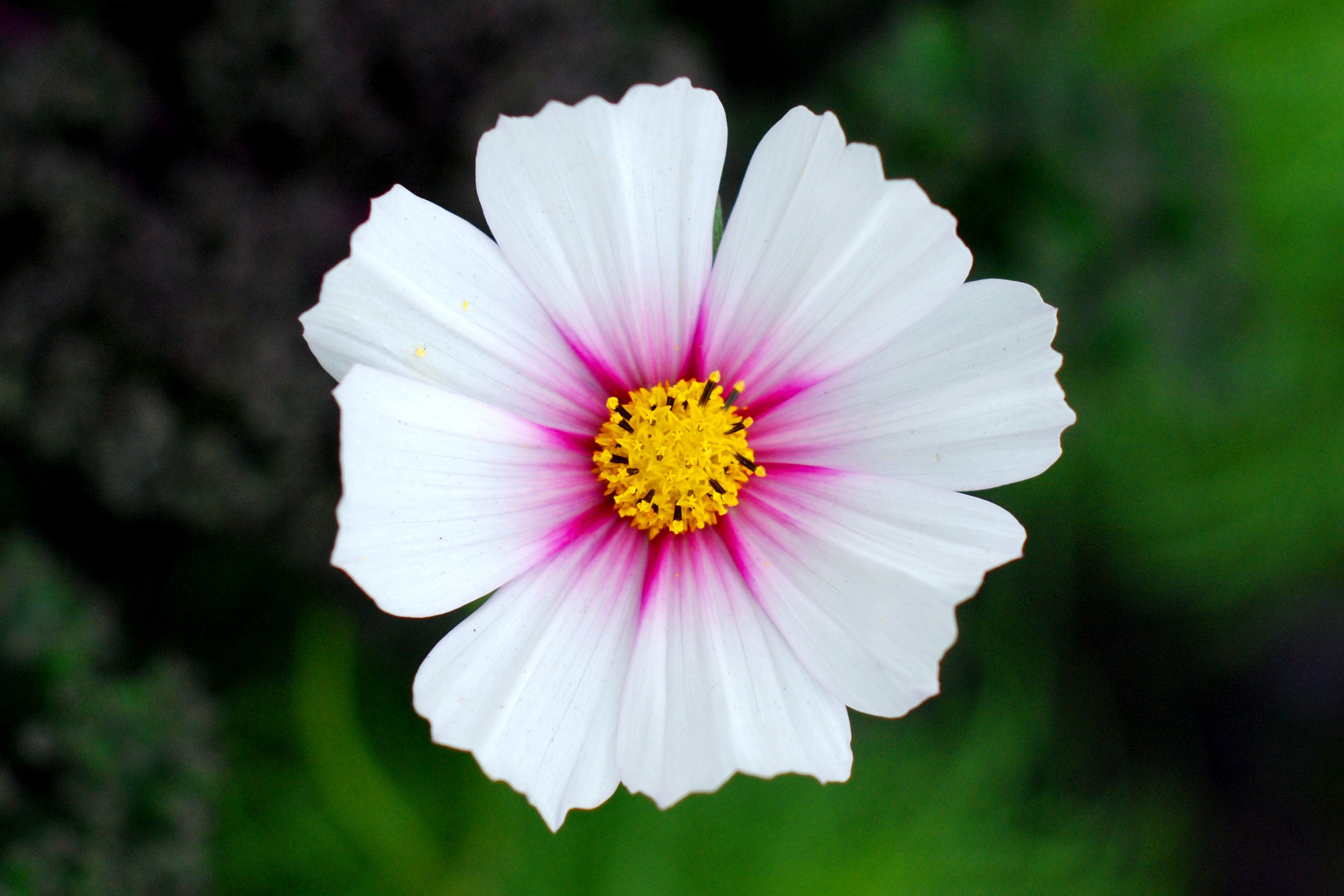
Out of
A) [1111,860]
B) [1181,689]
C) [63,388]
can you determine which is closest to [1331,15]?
[1181,689]

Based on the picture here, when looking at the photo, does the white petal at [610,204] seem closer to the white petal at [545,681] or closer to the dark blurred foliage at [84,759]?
the white petal at [545,681]

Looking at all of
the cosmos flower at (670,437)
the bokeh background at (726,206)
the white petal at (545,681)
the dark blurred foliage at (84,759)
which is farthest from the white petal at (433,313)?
the dark blurred foliage at (84,759)

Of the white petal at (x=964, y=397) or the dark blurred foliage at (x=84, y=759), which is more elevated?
the white petal at (x=964, y=397)

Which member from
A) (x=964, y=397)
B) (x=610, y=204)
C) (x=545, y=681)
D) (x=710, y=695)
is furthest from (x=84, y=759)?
(x=964, y=397)

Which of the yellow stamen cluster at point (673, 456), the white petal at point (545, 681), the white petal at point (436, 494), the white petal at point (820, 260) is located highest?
the white petal at point (820, 260)

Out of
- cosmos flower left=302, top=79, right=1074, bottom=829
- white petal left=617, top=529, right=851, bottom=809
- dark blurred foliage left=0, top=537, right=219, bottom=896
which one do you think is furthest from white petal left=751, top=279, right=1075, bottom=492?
dark blurred foliage left=0, top=537, right=219, bottom=896

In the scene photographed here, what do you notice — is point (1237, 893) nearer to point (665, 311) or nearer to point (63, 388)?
point (665, 311)
